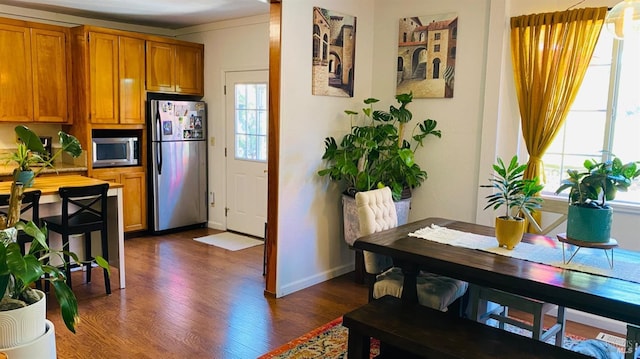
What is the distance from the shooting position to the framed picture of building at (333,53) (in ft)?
13.1

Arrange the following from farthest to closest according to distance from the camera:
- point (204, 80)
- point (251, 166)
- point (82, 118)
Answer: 1. point (204, 80)
2. point (251, 166)
3. point (82, 118)

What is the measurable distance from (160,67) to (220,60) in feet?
2.34

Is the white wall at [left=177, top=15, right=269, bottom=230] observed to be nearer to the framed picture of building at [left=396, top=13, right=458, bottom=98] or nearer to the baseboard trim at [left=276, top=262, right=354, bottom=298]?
the framed picture of building at [left=396, top=13, right=458, bottom=98]

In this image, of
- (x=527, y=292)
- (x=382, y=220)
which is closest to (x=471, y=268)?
(x=527, y=292)

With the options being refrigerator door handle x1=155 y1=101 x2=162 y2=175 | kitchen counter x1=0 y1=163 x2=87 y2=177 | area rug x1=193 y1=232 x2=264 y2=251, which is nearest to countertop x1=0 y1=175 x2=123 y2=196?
kitchen counter x1=0 y1=163 x2=87 y2=177

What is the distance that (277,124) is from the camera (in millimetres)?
3775

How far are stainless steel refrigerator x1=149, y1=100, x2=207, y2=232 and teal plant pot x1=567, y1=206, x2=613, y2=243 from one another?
460cm

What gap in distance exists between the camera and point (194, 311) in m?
3.58

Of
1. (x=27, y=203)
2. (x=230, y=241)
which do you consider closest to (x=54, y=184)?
(x=27, y=203)

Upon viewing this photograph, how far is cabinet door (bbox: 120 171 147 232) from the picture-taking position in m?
5.61

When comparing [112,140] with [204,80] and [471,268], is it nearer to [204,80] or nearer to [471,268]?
[204,80]

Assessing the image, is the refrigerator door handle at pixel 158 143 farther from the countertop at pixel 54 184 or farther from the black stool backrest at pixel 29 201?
the black stool backrest at pixel 29 201

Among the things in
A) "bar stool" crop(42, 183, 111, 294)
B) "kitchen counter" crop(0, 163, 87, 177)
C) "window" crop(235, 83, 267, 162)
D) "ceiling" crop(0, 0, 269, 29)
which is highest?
"ceiling" crop(0, 0, 269, 29)

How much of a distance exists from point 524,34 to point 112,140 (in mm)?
4309
